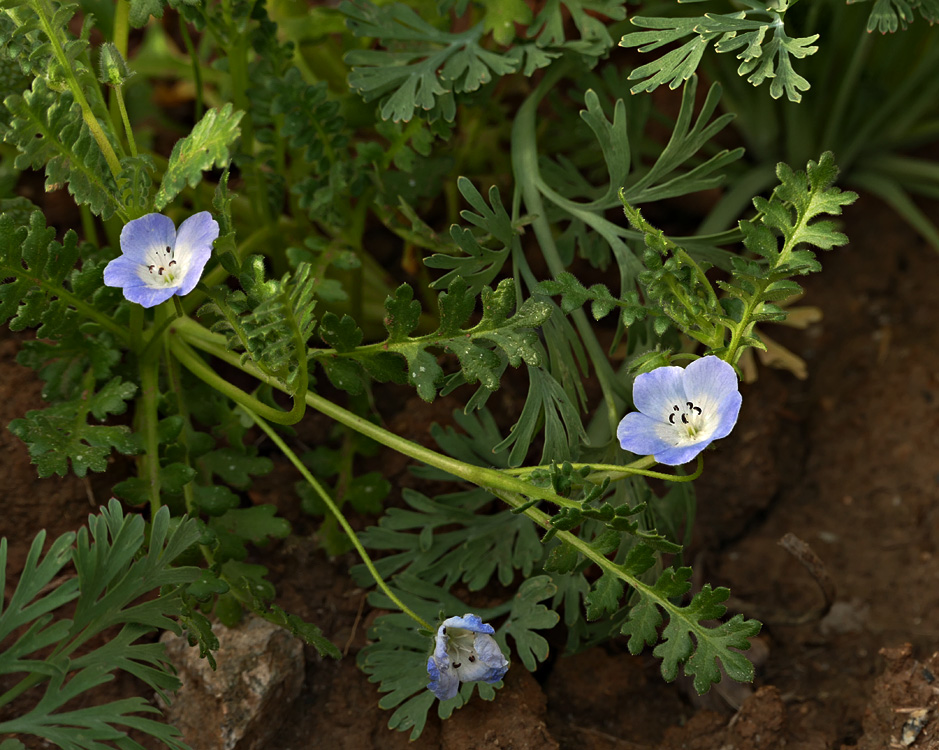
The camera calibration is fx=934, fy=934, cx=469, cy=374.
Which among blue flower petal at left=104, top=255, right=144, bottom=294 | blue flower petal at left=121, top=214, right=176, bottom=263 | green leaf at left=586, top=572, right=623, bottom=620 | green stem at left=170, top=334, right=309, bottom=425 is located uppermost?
blue flower petal at left=121, top=214, right=176, bottom=263

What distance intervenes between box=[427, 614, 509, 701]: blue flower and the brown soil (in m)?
0.16

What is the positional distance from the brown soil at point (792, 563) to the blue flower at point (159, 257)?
0.53 meters

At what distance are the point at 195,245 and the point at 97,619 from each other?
1.73ft

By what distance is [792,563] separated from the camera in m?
1.83

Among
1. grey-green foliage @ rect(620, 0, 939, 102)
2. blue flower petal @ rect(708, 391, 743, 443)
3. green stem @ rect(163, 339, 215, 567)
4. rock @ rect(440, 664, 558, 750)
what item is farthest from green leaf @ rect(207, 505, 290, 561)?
grey-green foliage @ rect(620, 0, 939, 102)

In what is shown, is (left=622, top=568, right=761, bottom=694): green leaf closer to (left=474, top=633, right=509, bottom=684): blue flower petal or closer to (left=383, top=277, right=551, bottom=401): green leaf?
(left=474, top=633, right=509, bottom=684): blue flower petal

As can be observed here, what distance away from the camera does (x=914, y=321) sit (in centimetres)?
209

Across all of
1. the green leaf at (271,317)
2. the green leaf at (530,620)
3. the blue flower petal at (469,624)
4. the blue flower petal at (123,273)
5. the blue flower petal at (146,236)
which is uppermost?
the blue flower petal at (146,236)

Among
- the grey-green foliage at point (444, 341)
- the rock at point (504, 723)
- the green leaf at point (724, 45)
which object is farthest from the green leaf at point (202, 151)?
the rock at point (504, 723)

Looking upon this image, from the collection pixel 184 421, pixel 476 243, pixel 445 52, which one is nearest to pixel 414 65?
pixel 445 52

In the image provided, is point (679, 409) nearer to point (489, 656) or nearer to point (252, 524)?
point (489, 656)

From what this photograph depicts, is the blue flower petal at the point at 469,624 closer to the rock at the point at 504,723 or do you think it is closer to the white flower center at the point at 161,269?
the rock at the point at 504,723

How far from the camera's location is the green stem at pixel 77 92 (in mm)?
1329

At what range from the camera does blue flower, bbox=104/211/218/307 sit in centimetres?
126
